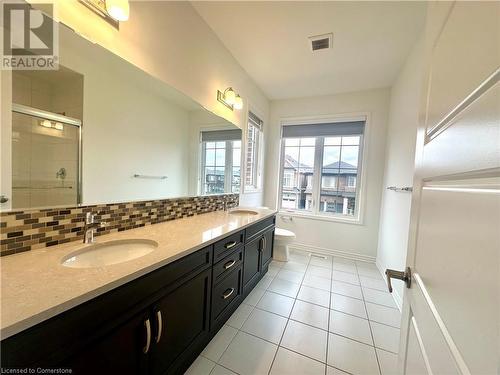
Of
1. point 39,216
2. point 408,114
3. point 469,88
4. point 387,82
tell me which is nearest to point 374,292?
point 408,114

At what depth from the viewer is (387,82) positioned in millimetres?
2828

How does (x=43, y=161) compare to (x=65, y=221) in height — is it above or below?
above

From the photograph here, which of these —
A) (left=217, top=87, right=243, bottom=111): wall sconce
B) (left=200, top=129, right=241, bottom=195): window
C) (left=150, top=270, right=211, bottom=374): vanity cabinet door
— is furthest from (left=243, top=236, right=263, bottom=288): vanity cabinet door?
(left=217, top=87, right=243, bottom=111): wall sconce

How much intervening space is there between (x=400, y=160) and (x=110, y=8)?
278 cm

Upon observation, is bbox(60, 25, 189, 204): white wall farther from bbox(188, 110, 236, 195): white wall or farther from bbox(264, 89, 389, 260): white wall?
bbox(264, 89, 389, 260): white wall

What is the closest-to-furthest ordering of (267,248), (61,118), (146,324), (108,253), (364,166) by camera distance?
(146,324) < (61,118) < (108,253) < (267,248) < (364,166)

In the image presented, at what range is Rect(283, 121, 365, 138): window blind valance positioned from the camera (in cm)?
319

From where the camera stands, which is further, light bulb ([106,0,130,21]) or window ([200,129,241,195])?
window ([200,129,241,195])

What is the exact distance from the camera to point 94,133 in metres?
1.14

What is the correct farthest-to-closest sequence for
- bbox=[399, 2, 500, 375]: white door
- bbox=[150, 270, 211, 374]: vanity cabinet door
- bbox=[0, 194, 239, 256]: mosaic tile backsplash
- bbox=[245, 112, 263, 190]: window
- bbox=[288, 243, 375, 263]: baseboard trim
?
bbox=[288, 243, 375, 263]: baseboard trim
bbox=[245, 112, 263, 190]: window
bbox=[150, 270, 211, 374]: vanity cabinet door
bbox=[0, 194, 239, 256]: mosaic tile backsplash
bbox=[399, 2, 500, 375]: white door

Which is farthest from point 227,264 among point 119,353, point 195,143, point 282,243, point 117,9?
point 117,9

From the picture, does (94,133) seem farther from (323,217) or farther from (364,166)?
(364,166)

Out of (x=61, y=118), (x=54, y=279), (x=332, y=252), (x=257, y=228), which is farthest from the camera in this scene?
(x=332, y=252)

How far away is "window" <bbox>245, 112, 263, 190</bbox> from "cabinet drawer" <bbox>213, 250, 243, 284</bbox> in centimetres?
144
